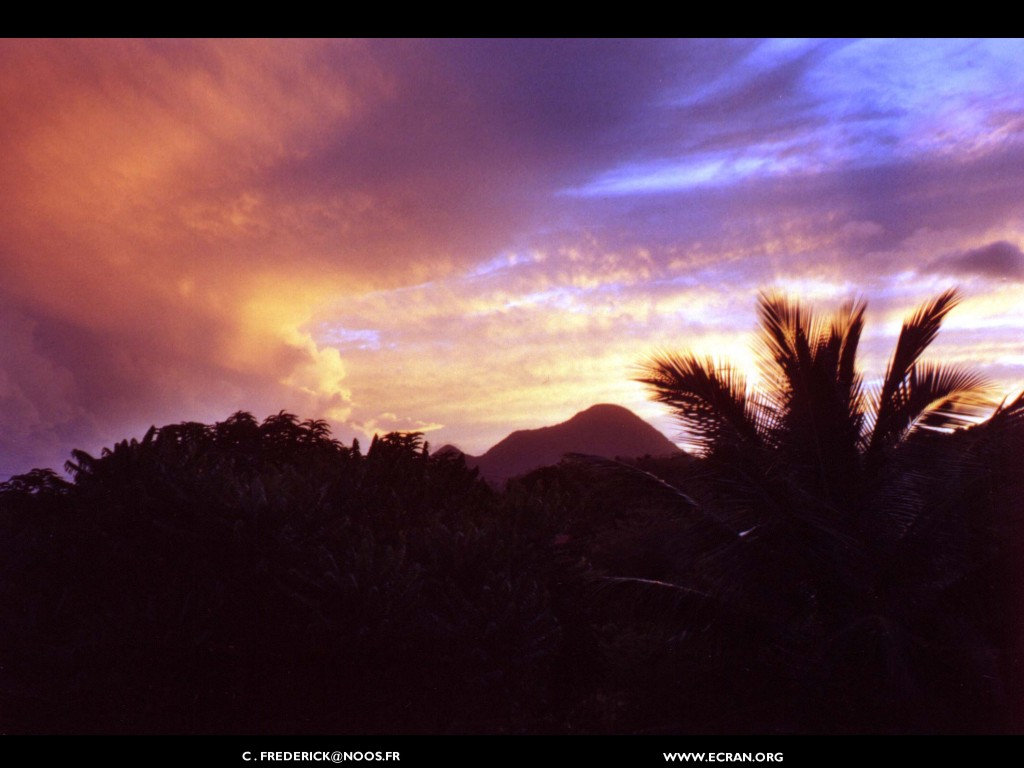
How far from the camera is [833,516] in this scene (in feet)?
22.8

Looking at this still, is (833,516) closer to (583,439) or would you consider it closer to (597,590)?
A: (597,590)

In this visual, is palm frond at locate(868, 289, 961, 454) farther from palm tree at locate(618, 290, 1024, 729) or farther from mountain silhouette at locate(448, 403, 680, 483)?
mountain silhouette at locate(448, 403, 680, 483)

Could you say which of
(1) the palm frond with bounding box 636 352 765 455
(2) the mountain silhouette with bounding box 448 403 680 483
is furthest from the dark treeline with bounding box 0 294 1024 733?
(2) the mountain silhouette with bounding box 448 403 680 483

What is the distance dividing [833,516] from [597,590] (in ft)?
8.82

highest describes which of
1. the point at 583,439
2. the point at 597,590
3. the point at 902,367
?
the point at 583,439

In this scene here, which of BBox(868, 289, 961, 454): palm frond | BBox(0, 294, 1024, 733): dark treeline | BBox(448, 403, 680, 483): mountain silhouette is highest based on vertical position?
BBox(448, 403, 680, 483): mountain silhouette

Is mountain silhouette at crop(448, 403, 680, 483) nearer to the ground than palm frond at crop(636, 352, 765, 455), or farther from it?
farther from it

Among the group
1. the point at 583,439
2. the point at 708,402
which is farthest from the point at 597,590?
the point at 583,439

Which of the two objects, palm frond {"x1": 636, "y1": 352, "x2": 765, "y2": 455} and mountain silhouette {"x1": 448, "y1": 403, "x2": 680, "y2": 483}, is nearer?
palm frond {"x1": 636, "y1": 352, "x2": 765, "y2": 455}

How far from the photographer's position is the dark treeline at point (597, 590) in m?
6.88

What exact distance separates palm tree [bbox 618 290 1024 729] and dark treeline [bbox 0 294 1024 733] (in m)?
0.03

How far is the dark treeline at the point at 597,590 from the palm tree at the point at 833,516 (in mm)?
26

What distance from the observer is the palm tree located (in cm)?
686

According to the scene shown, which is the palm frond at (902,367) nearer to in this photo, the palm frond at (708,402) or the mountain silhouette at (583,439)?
the palm frond at (708,402)
